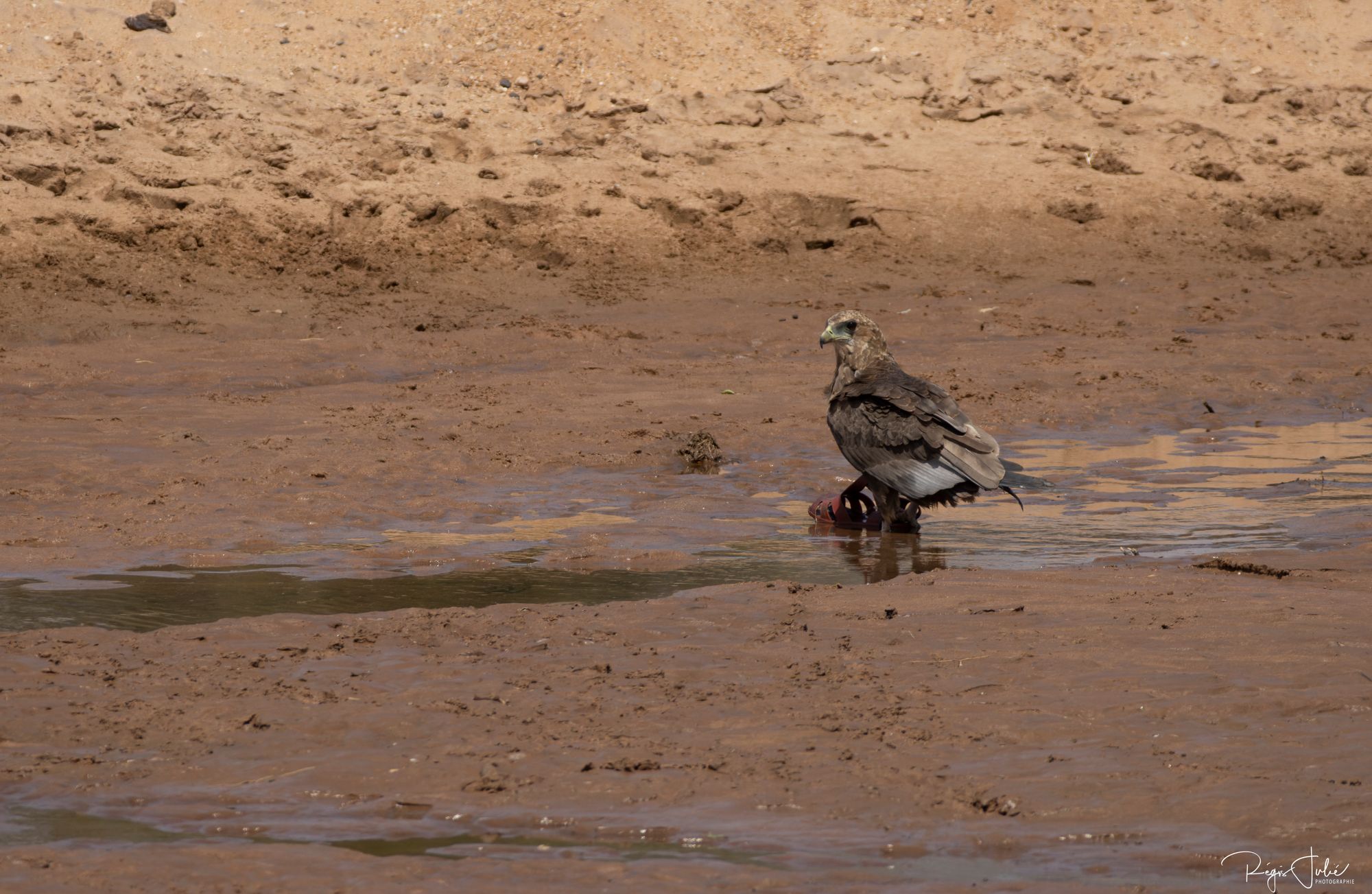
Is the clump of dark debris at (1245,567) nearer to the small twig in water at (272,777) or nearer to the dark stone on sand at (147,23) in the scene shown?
the small twig in water at (272,777)

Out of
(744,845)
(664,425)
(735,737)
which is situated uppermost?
(664,425)

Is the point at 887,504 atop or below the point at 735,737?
atop

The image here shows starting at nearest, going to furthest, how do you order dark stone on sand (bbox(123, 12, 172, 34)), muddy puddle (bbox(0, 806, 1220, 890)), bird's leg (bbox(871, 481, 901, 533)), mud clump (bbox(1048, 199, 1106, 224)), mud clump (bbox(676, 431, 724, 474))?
muddy puddle (bbox(0, 806, 1220, 890)) → bird's leg (bbox(871, 481, 901, 533)) → mud clump (bbox(676, 431, 724, 474)) → dark stone on sand (bbox(123, 12, 172, 34)) → mud clump (bbox(1048, 199, 1106, 224))

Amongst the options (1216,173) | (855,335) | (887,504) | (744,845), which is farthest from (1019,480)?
(1216,173)

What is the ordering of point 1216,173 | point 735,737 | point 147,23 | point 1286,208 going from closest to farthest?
1. point 735,737
2. point 147,23
3. point 1286,208
4. point 1216,173

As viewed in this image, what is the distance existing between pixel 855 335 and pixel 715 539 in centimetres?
157

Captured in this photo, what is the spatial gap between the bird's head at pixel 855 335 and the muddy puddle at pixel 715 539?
87 centimetres

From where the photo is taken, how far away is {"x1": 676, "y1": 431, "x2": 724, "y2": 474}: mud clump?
9.29 m

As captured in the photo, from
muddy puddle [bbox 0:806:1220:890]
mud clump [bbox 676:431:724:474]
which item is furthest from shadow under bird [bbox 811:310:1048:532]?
muddy puddle [bbox 0:806:1220:890]

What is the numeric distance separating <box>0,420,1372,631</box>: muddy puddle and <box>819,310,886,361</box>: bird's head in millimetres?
867

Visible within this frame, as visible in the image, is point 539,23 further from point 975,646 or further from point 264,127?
point 975,646

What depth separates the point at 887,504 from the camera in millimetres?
7957

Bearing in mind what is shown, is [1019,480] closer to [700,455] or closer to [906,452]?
[906,452]

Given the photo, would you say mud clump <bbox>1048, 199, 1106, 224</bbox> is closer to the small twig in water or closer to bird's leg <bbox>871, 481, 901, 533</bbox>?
bird's leg <bbox>871, 481, 901, 533</bbox>
